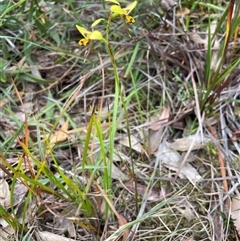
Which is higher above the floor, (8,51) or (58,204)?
(8,51)

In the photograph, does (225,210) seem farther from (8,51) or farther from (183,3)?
(8,51)

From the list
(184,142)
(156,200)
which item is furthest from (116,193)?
(184,142)

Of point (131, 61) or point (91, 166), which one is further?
point (131, 61)

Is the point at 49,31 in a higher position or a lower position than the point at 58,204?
higher

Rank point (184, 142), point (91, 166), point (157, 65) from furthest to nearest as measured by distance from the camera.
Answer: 1. point (157, 65)
2. point (184, 142)
3. point (91, 166)

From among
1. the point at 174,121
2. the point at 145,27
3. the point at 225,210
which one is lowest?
the point at 225,210

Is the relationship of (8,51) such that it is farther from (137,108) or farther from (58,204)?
(58,204)

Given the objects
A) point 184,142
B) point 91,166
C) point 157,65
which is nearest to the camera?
point 91,166

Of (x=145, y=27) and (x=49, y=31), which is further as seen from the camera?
(x=49, y=31)

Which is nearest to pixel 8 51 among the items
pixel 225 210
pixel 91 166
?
pixel 91 166
